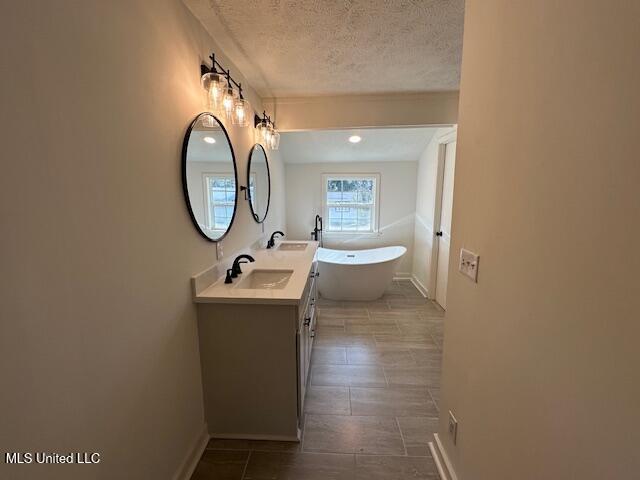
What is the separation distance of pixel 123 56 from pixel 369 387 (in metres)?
2.44

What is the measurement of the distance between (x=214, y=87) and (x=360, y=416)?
2.27 m

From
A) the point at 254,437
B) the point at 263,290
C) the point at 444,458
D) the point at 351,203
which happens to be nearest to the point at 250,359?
the point at 263,290

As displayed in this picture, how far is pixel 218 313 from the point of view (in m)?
1.61

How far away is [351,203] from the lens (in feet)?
16.4

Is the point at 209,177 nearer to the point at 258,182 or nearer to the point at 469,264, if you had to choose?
the point at 258,182

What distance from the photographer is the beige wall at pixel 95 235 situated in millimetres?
688

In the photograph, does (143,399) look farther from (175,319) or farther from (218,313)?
(218,313)

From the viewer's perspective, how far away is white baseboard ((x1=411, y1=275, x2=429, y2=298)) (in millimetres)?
4174

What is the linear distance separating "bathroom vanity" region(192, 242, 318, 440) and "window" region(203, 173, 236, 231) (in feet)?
1.16

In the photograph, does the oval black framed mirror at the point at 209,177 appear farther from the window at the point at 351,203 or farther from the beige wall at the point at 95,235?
the window at the point at 351,203

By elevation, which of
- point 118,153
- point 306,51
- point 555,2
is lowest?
point 118,153

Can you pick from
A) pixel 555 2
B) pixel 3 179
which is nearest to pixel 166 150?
pixel 3 179

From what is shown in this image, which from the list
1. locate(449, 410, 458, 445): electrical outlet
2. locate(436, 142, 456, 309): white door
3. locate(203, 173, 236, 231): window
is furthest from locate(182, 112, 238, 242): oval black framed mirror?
locate(436, 142, 456, 309): white door

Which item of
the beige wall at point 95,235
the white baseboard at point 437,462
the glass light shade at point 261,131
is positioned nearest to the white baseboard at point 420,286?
the white baseboard at point 437,462
